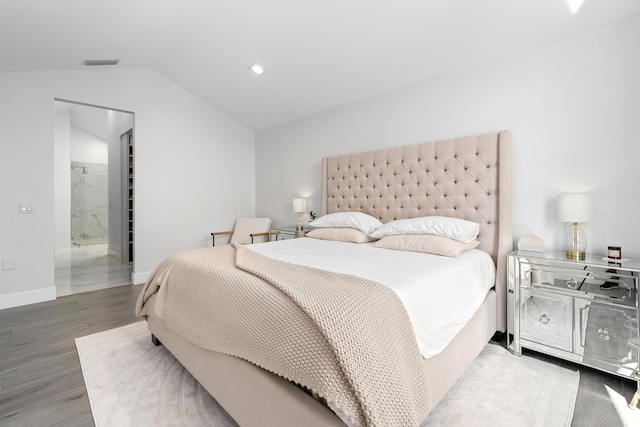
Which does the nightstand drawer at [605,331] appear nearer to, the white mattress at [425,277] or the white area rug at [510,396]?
the white area rug at [510,396]

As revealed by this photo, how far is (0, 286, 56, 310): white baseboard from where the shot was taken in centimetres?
302

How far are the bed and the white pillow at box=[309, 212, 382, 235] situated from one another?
8.6 inches

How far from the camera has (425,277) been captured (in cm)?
152

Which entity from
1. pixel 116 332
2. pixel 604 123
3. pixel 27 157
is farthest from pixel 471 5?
pixel 27 157

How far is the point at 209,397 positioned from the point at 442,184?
8.16ft

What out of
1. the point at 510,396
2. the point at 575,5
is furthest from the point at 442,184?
the point at 510,396

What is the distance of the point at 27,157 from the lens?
313cm

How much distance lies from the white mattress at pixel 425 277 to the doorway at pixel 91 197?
3339 millimetres

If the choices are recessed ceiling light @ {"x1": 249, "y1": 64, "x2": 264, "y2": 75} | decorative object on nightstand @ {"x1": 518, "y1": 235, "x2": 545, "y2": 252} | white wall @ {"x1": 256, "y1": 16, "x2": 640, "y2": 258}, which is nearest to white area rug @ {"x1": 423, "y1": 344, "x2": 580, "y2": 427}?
decorative object on nightstand @ {"x1": 518, "y1": 235, "x2": 545, "y2": 252}

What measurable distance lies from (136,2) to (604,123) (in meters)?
3.80

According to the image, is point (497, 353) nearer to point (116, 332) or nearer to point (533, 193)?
point (533, 193)

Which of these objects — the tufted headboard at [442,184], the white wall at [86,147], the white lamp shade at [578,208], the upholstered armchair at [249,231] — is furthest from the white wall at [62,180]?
the white lamp shade at [578,208]

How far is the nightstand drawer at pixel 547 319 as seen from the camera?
1.93 metres

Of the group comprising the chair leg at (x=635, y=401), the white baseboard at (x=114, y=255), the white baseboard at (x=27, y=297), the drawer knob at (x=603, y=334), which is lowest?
the chair leg at (x=635, y=401)
